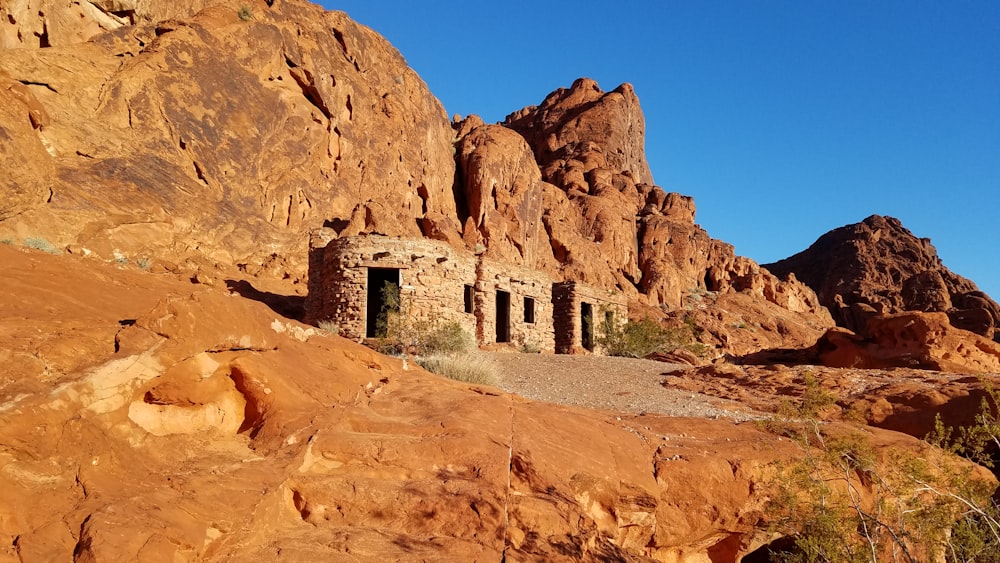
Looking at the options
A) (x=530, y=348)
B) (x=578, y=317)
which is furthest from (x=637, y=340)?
(x=530, y=348)

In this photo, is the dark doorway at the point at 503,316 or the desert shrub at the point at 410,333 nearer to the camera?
the desert shrub at the point at 410,333

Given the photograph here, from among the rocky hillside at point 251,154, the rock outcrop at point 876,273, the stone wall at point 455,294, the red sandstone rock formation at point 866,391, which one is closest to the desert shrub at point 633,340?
the stone wall at point 455,294

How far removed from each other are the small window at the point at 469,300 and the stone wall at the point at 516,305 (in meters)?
0.17

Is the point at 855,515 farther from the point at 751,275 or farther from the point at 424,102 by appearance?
the point at 751,275

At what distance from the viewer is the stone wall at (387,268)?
16781 millimetres

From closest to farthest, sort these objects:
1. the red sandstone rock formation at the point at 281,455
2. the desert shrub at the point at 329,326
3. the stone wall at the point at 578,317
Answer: the red sandstone rock formation at the point at 281,455, the desert shrub at the point at 329,326, the stone wall at the point at 578,317

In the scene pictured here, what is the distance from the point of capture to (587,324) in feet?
76.9

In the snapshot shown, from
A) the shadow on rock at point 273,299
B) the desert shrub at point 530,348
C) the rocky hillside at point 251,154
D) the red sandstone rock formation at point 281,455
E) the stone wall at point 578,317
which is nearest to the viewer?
the red sandstone rock formation at point 281,455

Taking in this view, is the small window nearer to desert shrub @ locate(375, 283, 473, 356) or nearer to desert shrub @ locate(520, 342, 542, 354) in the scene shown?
desert shrub @ locate(375, 283, 473, 356)

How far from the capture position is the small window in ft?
63.6

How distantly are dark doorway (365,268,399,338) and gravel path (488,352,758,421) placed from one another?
10.0ft

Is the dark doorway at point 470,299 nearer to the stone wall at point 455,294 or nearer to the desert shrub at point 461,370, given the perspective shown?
the stone wall at point 455,294

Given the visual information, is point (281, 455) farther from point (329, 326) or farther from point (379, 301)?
point (379, 301)

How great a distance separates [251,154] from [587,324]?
54.5 feet
